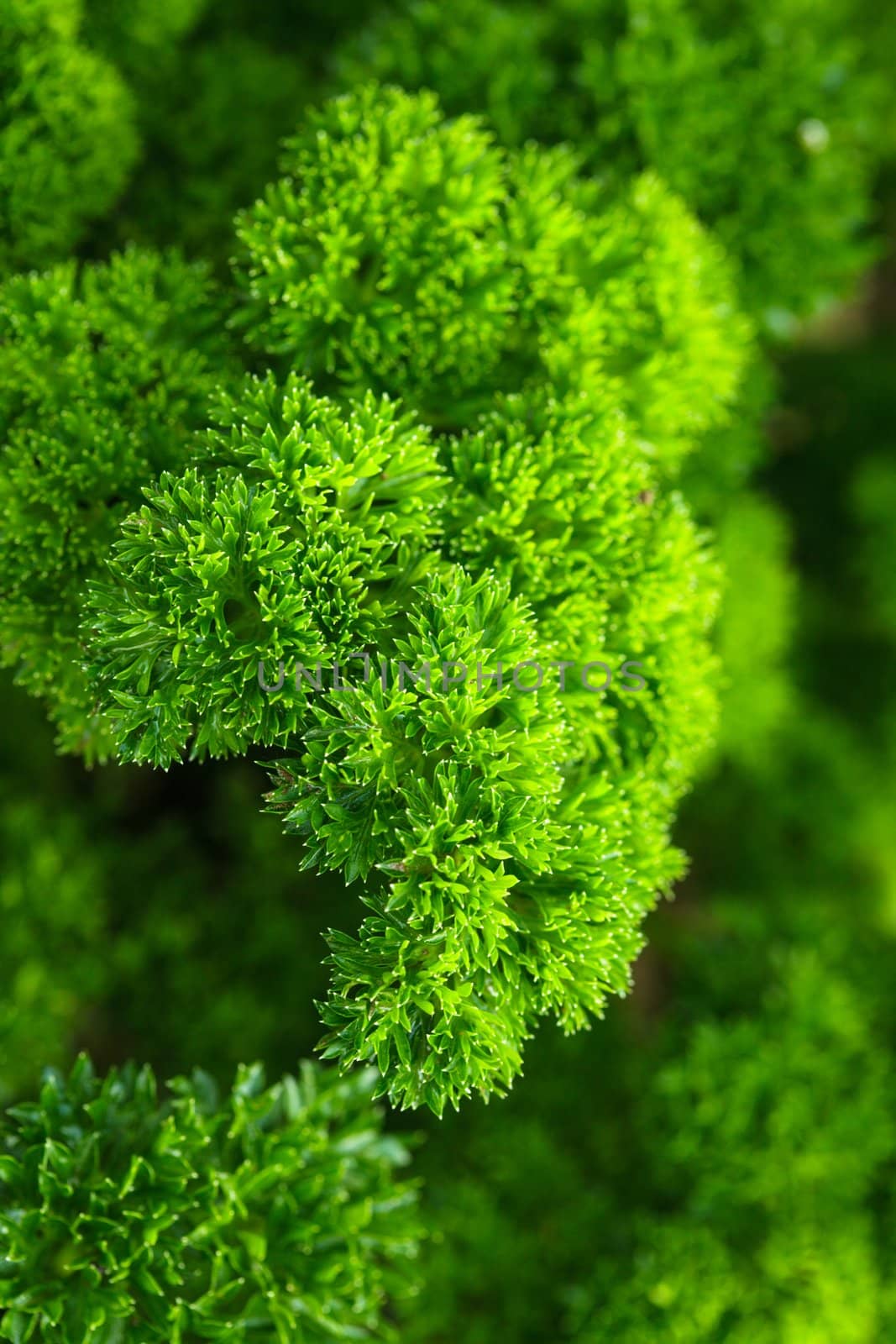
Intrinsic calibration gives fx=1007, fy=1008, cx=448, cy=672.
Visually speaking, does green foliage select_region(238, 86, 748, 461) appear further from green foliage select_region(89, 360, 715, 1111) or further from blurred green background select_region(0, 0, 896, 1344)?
blurred green background select_region(0, 0, 896, 1344)

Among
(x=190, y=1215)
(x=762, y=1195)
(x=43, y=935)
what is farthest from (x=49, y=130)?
(x=762, y=1195)

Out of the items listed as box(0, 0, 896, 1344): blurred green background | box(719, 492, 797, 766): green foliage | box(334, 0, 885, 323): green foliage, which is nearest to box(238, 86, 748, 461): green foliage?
box(334, 0, 885, 323): green foliage

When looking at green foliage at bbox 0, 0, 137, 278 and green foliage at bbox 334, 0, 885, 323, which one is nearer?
green foliage at bbox 0, 0, 137, 278

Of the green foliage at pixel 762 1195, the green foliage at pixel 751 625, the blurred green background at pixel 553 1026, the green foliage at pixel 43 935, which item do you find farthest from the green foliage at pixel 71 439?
the green foliage at pixel 751 625

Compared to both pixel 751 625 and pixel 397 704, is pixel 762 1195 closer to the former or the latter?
pixel 751 625

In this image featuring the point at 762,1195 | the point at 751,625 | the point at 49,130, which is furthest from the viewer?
the point at 751,625

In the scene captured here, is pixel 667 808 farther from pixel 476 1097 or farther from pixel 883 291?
pixel 883 291
